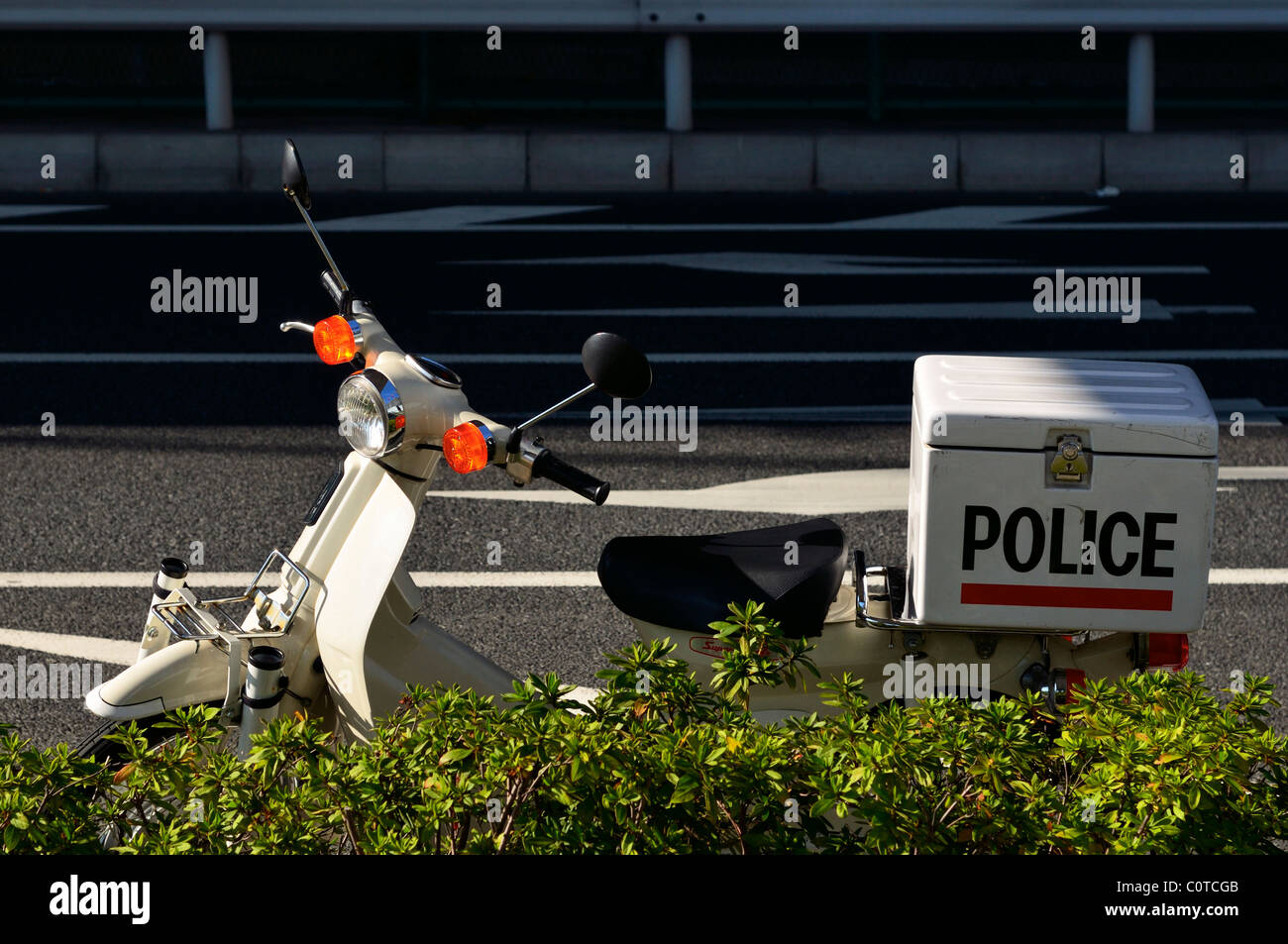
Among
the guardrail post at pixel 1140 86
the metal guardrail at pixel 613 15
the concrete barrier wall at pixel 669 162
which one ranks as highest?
the metal guardrail at pixel 613 15

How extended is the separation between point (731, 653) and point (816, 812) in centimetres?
45

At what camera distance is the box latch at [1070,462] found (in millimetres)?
3332

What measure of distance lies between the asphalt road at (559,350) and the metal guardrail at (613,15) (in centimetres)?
185

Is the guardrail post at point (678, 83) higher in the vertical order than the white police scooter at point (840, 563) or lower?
higher

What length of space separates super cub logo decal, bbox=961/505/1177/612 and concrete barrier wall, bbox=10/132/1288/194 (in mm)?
9310

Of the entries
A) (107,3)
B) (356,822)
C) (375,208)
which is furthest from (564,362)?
(107,3)

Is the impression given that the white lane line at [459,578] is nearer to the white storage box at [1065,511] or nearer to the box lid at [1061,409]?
the box lid at [1061,409]

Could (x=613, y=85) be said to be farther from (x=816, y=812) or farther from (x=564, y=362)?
(x=816, y=812)

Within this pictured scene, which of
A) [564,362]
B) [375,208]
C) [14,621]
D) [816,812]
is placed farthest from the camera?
[375,208]

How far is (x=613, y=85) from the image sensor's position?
13609mm

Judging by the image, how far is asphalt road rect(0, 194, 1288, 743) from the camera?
20.0ft

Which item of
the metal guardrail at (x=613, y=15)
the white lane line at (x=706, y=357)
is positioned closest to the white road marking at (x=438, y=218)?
the metal guardrail at (x=613, y=15)

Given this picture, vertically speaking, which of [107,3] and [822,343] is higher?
[107,3]

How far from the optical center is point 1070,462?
11.0ft
